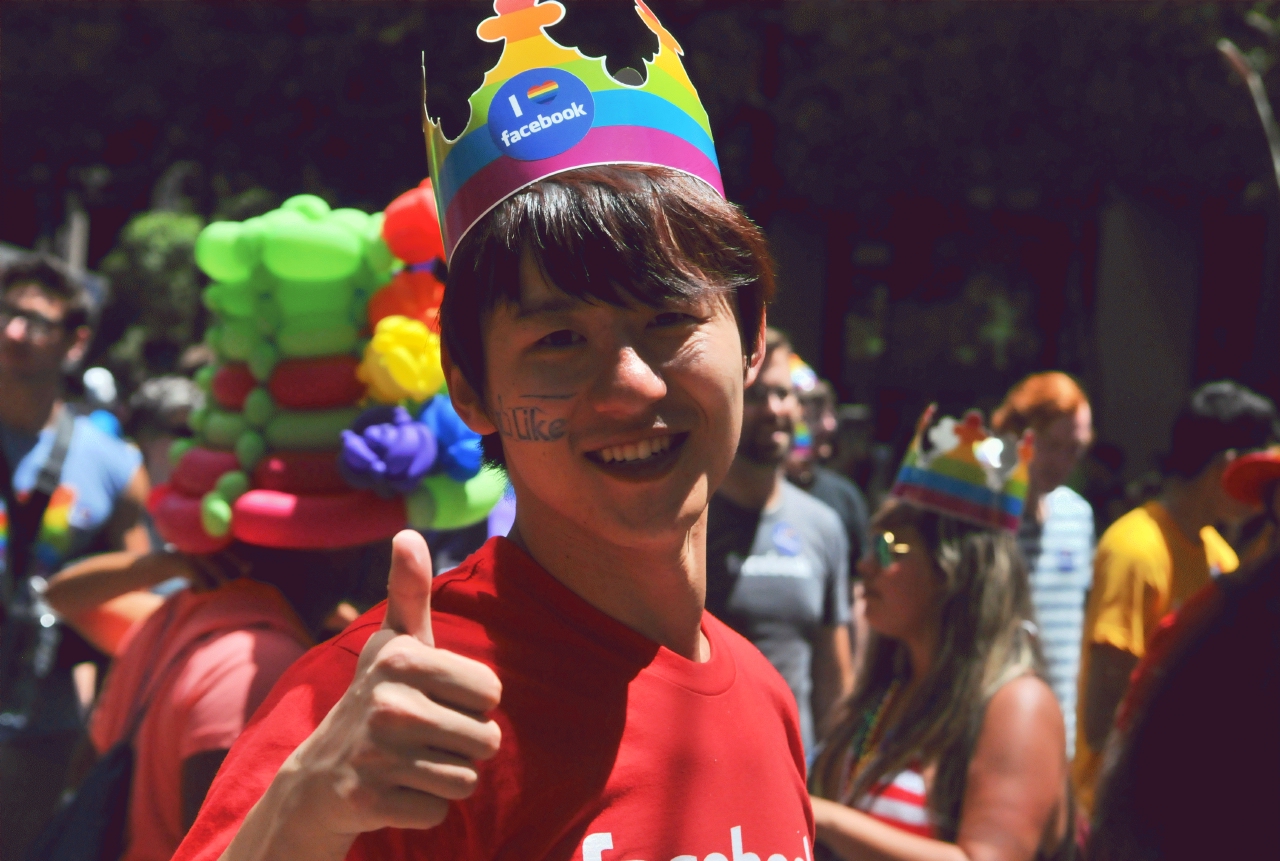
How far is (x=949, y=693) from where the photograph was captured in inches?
104

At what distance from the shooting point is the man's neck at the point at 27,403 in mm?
4156

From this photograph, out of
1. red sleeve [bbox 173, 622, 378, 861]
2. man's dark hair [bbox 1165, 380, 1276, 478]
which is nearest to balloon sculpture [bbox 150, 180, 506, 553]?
red sleeve [bbox 173, 622, 378, 861]

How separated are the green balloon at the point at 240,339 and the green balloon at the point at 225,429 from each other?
12 cm

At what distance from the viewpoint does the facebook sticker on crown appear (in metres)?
1.43

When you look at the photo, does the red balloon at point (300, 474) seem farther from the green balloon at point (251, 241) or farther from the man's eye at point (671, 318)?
the man's eye at point (671, 318)

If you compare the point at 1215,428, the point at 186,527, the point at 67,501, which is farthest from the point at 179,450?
the point at 1215,428

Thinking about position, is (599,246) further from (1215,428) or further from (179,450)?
(1215,428)

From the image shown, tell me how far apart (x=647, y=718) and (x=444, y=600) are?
0.26 metres

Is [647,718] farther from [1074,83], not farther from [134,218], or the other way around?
[134,218]

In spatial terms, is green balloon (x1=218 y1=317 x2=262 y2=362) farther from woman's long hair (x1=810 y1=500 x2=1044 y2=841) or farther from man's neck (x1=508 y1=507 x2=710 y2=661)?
woman's long hair (x1=810 y1=500 x2=1044 y2=841)

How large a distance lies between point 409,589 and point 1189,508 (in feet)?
12.7

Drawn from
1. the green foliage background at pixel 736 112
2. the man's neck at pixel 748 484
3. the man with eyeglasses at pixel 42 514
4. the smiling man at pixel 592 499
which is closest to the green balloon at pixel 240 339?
the smiling man at pixel 592 499

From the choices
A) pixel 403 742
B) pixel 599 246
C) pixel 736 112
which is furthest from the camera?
pixel 736 112

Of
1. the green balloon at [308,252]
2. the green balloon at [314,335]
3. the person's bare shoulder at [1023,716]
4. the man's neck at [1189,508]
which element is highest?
the green balloon at [308,252]
